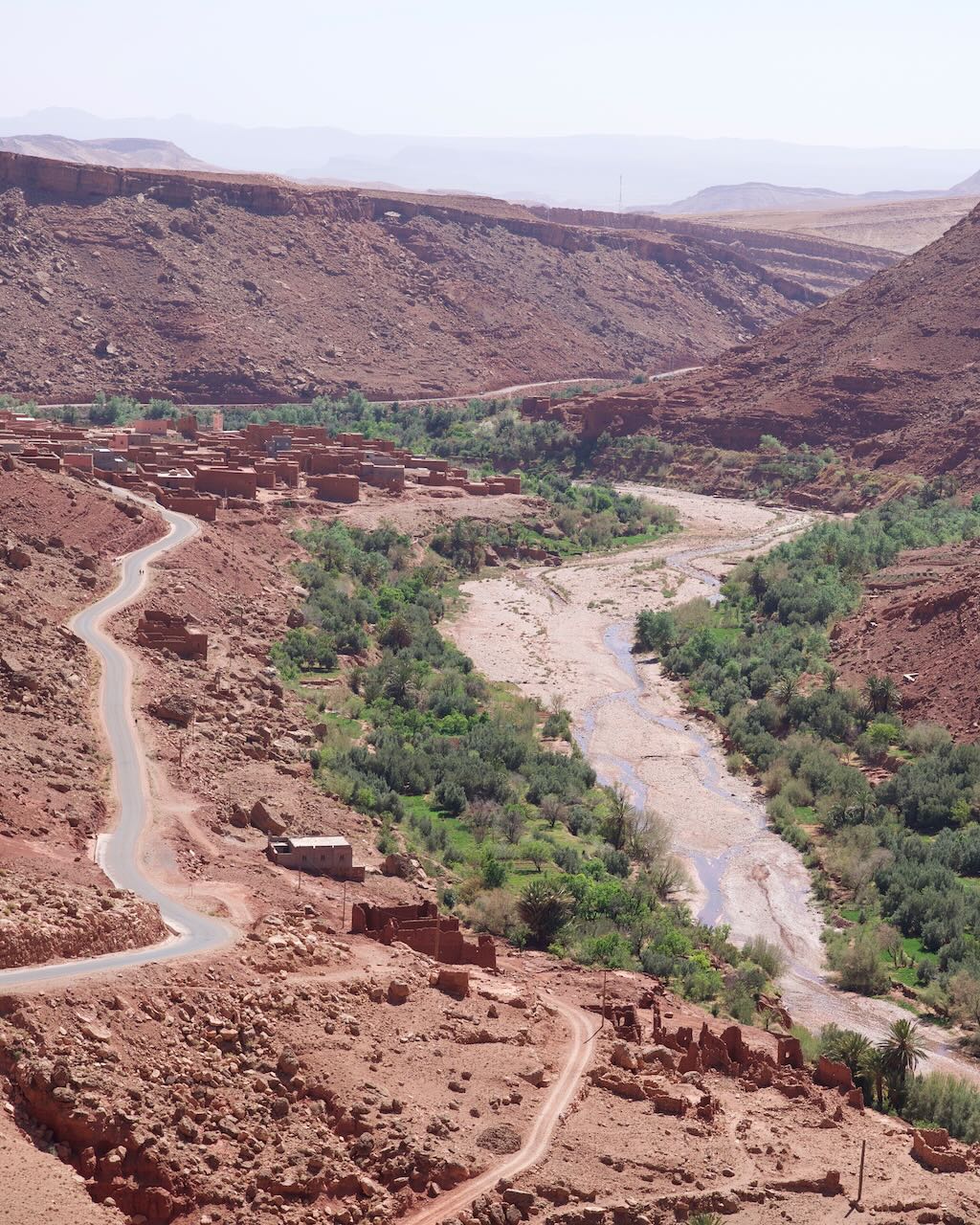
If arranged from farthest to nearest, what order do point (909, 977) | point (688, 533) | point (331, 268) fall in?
1. point (331, 268)
2. point (688, 533)
3. point (909, 977)

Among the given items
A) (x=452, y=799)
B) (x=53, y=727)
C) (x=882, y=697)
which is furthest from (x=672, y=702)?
(x=53, y=727)

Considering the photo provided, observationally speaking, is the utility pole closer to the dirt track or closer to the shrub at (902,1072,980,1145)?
the dirt track

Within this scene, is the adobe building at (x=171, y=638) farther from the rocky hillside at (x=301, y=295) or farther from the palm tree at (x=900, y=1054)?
the rocky hillside at (x=301, y=295)

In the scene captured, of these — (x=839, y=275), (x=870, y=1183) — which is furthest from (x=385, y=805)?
(x=839, y=275)

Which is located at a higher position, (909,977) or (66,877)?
(66,877)

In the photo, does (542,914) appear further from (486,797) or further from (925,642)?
(925,642)

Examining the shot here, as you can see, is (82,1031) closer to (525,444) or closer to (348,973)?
(348,973)
